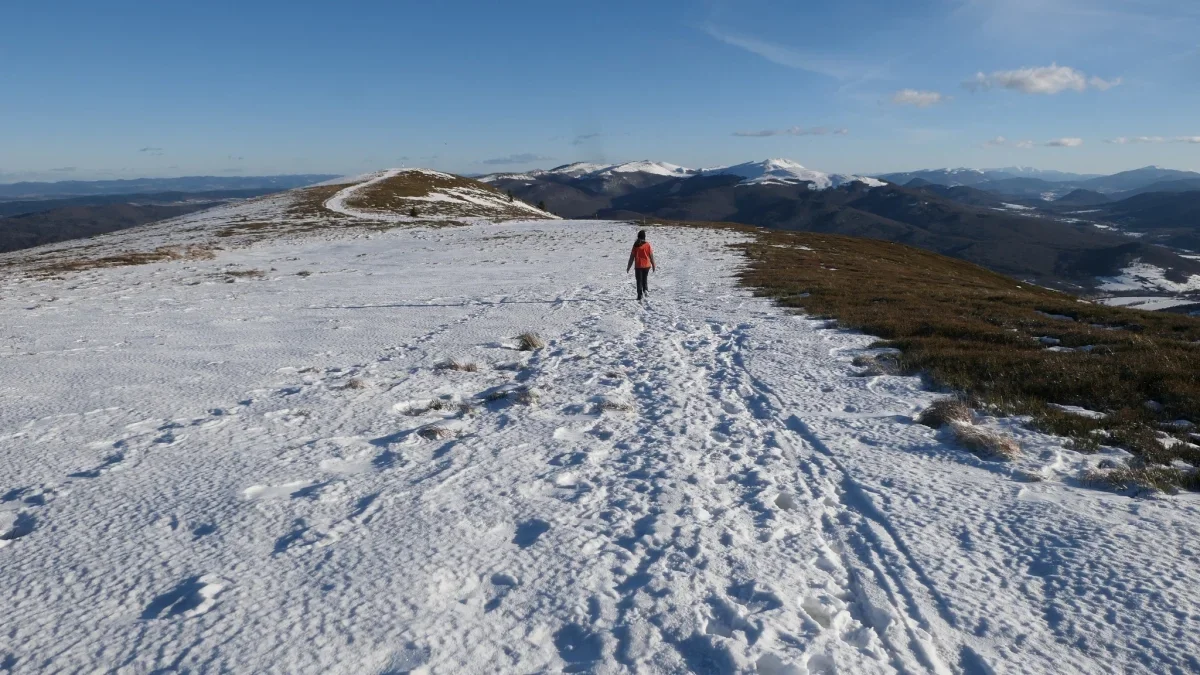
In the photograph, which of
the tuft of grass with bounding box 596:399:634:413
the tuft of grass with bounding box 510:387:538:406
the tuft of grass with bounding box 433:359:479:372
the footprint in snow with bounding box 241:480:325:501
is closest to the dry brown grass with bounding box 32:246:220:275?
the tuft of grass with bounding box 433:359:479:372

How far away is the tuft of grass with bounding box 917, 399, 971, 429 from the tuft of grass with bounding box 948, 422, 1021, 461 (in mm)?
407

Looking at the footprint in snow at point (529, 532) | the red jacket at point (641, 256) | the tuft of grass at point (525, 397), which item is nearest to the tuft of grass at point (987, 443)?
the footprint in snow at point (529, 532)

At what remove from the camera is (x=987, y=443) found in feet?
26.0

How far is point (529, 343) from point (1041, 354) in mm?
10207

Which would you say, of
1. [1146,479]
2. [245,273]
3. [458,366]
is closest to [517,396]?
[458,366]

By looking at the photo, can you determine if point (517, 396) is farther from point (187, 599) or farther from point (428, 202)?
point (428, 202)

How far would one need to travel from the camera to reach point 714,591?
5113mm

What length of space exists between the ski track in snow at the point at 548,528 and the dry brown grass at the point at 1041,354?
1.03 m

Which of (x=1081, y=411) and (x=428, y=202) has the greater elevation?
(x=428, y=202)

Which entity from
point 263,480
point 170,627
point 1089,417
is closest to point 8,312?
point 263,480

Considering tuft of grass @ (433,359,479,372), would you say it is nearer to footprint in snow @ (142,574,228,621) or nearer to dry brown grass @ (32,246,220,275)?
footprint in snow @ (142,574,228,621)

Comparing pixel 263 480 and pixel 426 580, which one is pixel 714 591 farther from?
pixel 263 480

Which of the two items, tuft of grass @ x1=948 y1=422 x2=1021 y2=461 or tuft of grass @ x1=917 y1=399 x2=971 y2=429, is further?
tuft of grass @ x1=917 y1=399 x2=971 y2=429

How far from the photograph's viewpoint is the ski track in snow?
4.48m
